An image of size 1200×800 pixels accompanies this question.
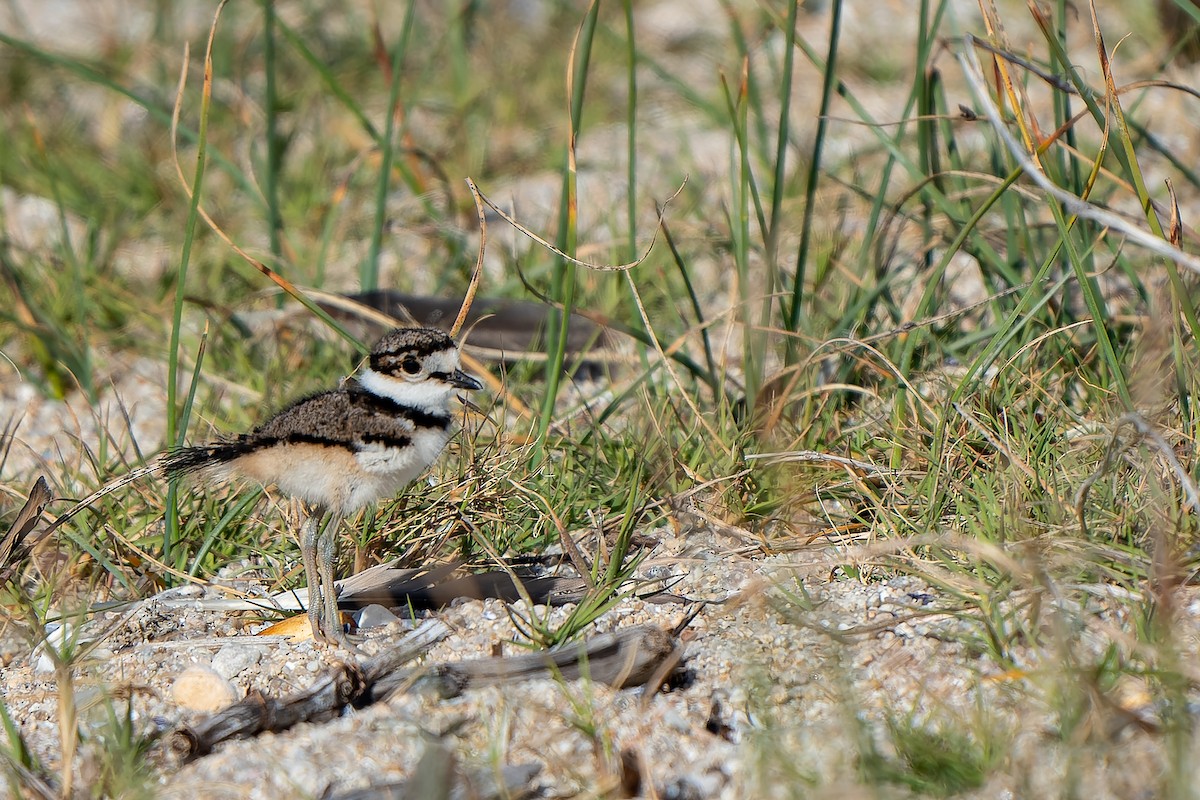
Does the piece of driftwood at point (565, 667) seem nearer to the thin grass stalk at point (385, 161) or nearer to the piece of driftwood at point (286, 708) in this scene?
the piece of driftwood at point (286, 708)

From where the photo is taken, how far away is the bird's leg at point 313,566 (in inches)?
105

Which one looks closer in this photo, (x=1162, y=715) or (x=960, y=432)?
(x=1162, y=715)

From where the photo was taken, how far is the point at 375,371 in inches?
111

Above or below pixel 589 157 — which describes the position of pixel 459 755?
below

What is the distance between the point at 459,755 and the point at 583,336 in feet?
6.88

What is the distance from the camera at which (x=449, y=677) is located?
2428 millimetres

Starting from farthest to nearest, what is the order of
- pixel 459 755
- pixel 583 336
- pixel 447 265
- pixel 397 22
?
pixel 397 22 < pixel 447 265 < pixel 583 336 < pixel 459 755

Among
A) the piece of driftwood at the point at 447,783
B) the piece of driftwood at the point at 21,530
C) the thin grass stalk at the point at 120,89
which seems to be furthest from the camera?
the thin grass stalk at the point at 120,89

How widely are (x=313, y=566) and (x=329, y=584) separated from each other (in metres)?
0.08

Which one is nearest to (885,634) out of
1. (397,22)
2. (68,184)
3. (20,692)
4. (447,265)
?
(20,692)

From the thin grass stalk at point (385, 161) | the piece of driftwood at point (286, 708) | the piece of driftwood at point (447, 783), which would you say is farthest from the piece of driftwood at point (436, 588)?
the thin grass stalk at point (385, 161)

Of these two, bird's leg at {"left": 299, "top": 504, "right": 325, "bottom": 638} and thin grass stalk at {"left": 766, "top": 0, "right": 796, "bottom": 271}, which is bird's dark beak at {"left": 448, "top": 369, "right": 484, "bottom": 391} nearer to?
bird's leg at {"left": 299, "top": 504, "right": 325, "bottom": 638}

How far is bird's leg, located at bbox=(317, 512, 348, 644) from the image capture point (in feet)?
8.73

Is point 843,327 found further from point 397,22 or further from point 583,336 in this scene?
point 397,22
